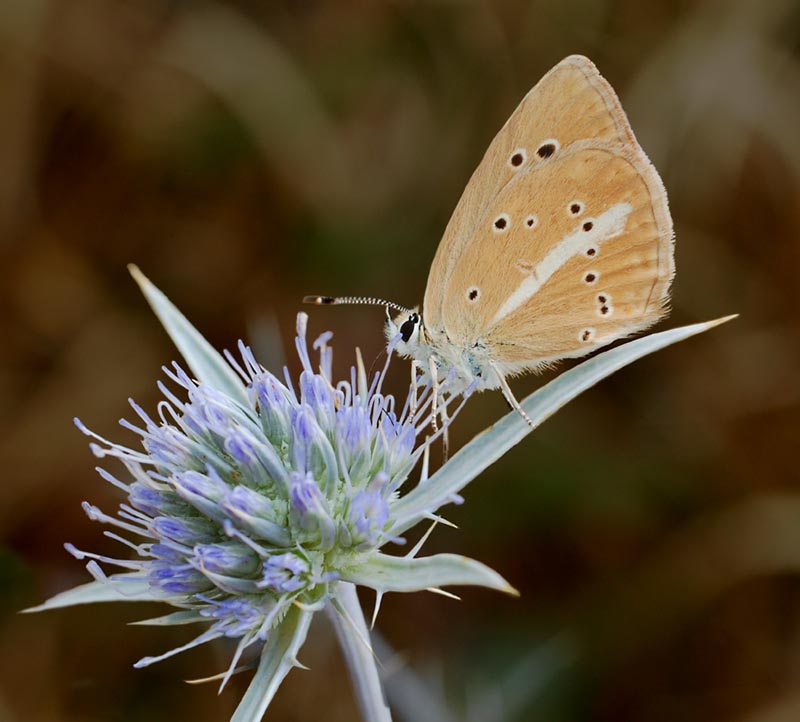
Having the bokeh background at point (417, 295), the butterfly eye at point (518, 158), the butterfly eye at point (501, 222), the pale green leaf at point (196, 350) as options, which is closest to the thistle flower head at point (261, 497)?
the pale green leaf at point (196, 350)

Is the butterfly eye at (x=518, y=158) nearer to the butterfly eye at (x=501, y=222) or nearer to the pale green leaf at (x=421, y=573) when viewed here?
the butterfly eye at (x=501, y=222)

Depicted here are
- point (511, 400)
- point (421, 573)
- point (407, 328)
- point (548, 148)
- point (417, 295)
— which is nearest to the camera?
point (421, 573)

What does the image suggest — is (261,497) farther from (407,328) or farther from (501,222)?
(501,222)

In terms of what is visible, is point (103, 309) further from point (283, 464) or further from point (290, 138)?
point (283, 464)

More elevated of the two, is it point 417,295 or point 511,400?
point 417,295

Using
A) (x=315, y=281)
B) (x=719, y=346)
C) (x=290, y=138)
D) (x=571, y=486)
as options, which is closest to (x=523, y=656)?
(x=571, y=486)

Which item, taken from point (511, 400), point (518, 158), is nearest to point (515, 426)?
point (511, 400)
